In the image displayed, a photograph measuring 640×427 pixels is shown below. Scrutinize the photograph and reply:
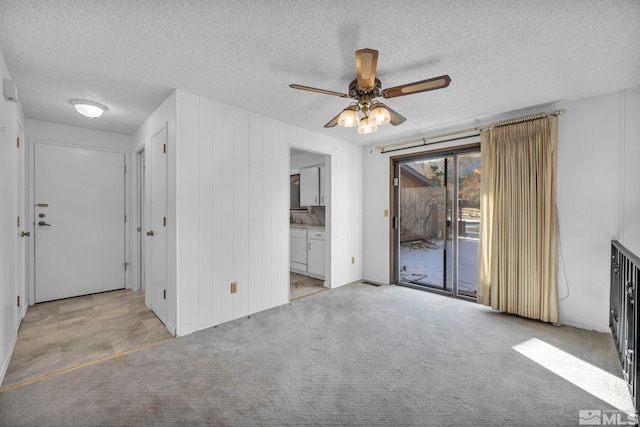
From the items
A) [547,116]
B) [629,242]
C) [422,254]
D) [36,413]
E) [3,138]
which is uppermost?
[547,116]

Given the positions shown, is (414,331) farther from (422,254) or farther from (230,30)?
(230,30)

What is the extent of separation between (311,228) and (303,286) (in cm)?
107

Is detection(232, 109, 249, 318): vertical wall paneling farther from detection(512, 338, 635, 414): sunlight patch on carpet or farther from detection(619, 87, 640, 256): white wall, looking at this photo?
detection(619, 87, 640, 256): white wall

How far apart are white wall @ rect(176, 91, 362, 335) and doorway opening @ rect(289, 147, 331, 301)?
874 millimetres

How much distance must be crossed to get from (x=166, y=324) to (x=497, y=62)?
381 centimetres

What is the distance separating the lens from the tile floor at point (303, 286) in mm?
4027

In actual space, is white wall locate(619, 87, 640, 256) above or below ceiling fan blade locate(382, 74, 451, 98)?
below

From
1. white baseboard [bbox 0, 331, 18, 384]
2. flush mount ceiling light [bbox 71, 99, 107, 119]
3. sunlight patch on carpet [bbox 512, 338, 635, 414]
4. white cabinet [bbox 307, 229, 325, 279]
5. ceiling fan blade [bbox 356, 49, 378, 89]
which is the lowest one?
sunlight patch on carpet [bbox 512, 338, 635, 414]

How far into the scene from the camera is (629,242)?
2.62m

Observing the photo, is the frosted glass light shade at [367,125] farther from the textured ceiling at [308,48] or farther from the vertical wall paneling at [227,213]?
the vertical wall paneling at [227,213]

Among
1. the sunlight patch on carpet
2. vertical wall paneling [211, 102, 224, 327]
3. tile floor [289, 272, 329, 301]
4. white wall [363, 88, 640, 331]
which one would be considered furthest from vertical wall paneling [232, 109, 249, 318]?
white wall [363, 88, 640, 331]

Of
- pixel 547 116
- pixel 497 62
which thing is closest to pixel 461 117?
pixel 547 116

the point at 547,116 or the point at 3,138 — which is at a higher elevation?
the point at 547,116

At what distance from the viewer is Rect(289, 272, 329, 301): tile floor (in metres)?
4.03
